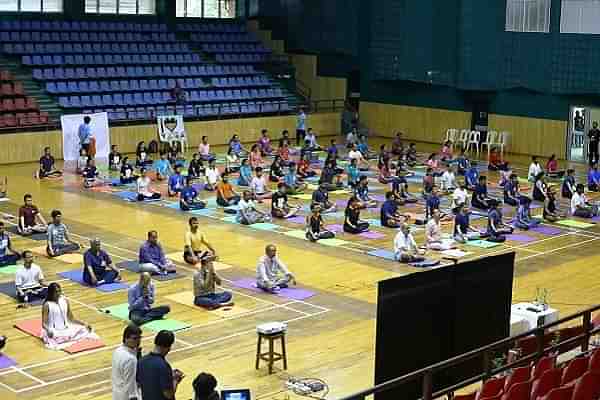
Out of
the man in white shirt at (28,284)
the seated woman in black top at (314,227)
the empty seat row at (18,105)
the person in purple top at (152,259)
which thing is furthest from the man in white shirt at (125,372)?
the empty seat row at (18,105)

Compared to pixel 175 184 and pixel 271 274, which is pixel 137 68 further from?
pixel 271 274

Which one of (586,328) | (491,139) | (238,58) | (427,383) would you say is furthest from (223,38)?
(427,383)

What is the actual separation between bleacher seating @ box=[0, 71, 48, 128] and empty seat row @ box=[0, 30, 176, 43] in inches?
105

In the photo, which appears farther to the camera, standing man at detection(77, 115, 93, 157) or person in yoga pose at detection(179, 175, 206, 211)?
standing man at detection(77, 115, 93, 157)

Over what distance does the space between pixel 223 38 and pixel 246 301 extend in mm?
28524

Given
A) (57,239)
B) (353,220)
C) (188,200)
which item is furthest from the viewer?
(188,200)

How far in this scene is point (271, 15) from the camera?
4656 cm

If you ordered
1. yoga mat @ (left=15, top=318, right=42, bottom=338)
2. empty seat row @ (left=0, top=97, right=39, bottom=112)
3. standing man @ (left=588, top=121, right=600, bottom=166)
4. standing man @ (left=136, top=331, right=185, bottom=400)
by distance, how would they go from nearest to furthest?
standing man @ (left=136, top=331, right=185, bottom=400) → yoga mat @ (left=15, top=318, right=42, bottom=338) → empty seat row @ (left=0, top=97, right=39, bottom=112) → standing man @ (left=588, top=121, right=600, bottom=166)

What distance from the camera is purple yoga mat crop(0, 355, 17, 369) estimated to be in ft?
47.2

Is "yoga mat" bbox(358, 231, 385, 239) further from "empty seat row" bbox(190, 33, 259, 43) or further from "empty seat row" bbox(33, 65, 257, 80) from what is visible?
"empty seat row" bbox(190, 33, 259, 43)

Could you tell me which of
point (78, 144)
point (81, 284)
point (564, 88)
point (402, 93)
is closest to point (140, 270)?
point (81, 284)

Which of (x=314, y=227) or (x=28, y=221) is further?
(x=314, y=227)

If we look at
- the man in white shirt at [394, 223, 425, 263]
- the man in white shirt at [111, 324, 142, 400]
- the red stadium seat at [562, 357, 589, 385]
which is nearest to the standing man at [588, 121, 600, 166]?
the man in white shirt at [394, 223, 425, 263]

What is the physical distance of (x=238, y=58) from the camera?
44156 mm
